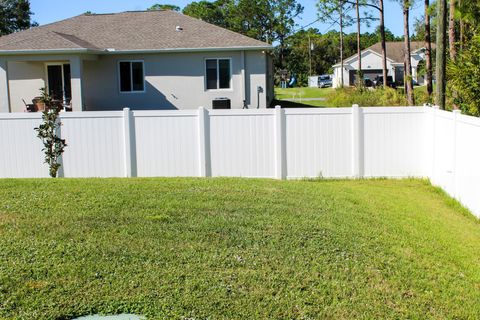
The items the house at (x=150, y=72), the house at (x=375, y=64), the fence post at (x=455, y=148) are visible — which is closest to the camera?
the fence post at (x=455, y=148)

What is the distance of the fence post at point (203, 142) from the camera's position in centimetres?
1237

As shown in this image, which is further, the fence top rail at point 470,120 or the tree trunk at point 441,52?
the tree trunk at point 441,52

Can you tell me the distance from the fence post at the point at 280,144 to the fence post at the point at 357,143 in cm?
142

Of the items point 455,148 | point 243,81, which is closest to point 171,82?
point 243,81

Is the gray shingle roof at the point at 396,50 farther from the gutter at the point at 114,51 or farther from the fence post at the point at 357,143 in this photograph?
the fence post at the point at 357,143

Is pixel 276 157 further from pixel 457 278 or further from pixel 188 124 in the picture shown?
pixel 457 278

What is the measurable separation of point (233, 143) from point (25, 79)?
15.8 m

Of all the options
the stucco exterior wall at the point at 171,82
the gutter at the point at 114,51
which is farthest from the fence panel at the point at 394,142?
the stucco exterior wall at the point at 171,82

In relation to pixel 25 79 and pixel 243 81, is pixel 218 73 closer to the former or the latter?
pixel 243 81

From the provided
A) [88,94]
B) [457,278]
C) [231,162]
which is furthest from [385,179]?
[88,94]

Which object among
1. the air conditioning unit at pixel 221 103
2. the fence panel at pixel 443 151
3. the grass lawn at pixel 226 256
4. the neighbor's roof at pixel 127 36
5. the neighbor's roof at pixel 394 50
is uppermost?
the neighbor's roof at pixel 394 50

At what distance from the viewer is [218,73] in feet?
81.0

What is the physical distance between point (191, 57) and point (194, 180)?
1465 centimetres

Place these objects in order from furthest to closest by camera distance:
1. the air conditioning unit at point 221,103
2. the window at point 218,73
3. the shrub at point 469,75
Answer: the window at point 218,73 → the air conditioning unit at point 221,103 → the shrub at point 469,75
